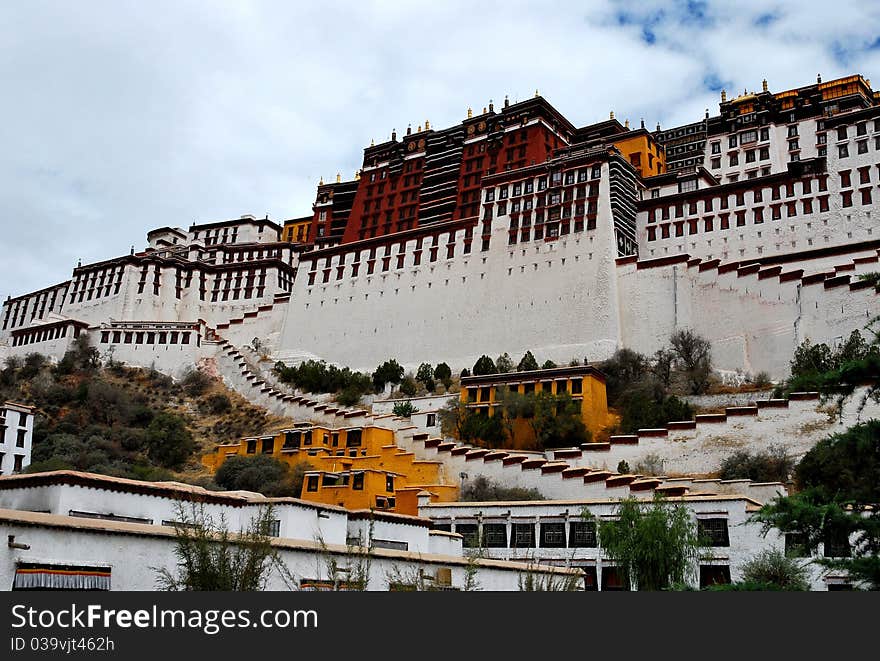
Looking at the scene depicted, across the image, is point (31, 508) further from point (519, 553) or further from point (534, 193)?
point (534, 193)

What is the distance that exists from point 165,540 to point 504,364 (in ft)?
116

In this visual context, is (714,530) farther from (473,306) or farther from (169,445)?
(473,306)

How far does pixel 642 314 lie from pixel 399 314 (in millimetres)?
15085

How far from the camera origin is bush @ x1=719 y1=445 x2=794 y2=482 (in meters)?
32.3

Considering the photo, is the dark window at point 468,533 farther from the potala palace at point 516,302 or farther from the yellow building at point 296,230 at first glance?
the yellow building at point 296,230

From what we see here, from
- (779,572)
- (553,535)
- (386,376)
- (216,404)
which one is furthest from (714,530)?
(216,404)

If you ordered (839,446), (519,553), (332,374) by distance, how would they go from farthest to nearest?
(332,374), (519,553), (839,446)

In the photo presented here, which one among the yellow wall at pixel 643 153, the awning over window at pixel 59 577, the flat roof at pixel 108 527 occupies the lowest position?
the awning over window at pixel 59 577

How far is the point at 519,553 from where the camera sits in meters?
26.9

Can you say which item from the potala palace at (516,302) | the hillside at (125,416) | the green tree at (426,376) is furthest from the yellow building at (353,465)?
the green tree at (426,376)

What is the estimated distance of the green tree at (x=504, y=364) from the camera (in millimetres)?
48175

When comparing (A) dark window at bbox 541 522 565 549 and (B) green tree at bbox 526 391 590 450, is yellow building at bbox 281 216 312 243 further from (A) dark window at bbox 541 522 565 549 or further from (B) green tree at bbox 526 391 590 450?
(A) dark window at bbox 541 522 565 549

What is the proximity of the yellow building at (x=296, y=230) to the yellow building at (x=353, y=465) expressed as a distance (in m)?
37.4

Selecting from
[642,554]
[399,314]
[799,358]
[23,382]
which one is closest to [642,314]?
[799,358]
